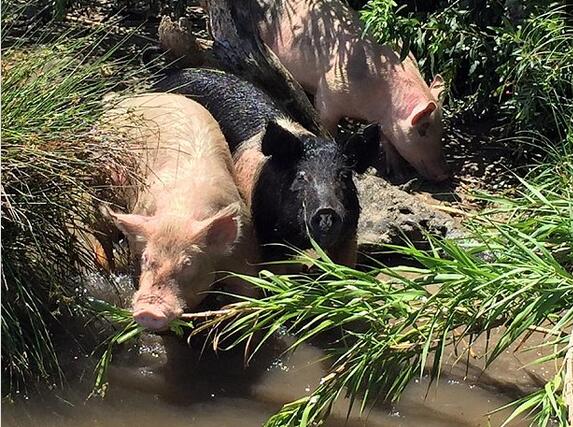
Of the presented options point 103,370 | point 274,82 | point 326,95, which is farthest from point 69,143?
point 326,95

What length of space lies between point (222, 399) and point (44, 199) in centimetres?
115

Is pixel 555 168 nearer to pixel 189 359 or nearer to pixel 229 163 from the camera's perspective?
pixel 229 163

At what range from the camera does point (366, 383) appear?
4215 mm

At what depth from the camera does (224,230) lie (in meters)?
4.54

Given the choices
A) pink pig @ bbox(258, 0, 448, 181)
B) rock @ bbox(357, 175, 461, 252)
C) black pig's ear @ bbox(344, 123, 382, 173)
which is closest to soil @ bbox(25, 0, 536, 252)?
rock @ bbox(357, 175, 461, 252)

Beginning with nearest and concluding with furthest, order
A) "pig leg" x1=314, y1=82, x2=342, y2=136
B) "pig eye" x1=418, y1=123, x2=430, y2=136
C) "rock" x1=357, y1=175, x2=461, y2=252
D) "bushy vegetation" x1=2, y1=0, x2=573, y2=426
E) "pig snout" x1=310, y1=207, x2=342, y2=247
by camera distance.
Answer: "bushy vegetation" x1=2, y1=0, x2=573, y2=426
"pig snout" x1=310, y1=207, x2=342, y2=247
"rock" x1=357, y1=175, x2=461, y2=252
"pig eye" x1=418, y1=123, x2=430, y2=136
"pig leg" x1=314, y1=82, x2=342, y2=136

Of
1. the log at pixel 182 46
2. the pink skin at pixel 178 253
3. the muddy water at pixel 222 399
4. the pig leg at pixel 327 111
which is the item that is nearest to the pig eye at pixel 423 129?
the pig leg at pixel 327 111

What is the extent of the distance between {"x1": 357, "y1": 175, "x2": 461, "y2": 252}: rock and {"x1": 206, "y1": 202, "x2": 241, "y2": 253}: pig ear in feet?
3.98

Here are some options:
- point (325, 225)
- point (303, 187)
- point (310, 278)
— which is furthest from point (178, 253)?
point (303, 187)

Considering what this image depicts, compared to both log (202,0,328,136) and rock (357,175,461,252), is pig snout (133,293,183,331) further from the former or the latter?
log (202,0,328,136)

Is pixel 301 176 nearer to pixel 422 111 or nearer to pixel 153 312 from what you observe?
pixel 153 312

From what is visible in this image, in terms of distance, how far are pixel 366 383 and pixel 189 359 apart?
96cm

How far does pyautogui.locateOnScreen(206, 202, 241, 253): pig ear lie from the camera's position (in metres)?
4.49

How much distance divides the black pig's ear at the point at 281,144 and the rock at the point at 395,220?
31.1 inches
